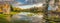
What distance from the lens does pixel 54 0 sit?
4.11 feet

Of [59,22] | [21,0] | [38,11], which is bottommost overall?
[59,22]

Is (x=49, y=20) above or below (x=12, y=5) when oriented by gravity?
below

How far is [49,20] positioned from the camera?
1257mm

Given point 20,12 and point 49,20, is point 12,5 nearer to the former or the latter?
point 20,12

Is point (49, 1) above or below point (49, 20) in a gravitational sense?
above

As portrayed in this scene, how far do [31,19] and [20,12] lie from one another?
0.38 feet

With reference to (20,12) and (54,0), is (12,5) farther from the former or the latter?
(54,0)

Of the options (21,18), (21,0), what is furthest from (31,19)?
(21,0)

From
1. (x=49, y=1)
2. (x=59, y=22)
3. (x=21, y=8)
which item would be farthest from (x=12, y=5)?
(x=59, y=22)

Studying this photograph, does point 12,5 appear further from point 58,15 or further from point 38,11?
point 58,15

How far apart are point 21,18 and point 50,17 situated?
0.26 metres

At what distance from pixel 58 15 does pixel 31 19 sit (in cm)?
25

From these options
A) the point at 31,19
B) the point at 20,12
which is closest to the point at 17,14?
the point at 20,12

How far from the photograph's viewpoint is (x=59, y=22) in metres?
1.26
